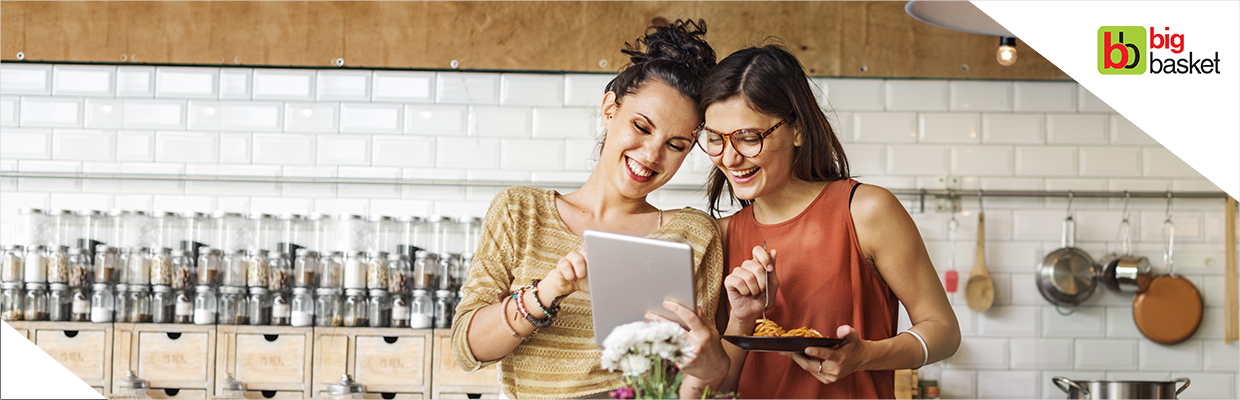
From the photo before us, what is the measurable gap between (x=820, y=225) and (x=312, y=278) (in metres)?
2.18

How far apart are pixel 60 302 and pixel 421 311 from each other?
1.28 meters

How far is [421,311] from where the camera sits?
303 cm

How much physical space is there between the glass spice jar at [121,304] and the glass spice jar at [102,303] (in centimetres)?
1

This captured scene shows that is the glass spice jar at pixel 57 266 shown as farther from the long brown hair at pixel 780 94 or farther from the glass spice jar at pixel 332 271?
the long brown hair at pixel 780 94

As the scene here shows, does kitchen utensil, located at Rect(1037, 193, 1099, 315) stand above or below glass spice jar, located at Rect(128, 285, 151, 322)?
above

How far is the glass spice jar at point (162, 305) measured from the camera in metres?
3.08

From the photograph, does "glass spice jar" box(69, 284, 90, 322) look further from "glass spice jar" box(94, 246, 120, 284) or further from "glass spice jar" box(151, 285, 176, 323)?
"glass spice jar" box(151, 285, 176, 323)

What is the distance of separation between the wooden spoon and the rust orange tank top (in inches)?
77.0

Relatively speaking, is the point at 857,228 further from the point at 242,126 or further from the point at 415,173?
the point at 242,126

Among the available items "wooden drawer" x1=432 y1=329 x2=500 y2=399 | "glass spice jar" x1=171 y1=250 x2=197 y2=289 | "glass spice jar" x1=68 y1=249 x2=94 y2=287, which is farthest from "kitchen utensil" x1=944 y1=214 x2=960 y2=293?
"glass spice jar" x1=68 y1=249 x2=94 y2=287

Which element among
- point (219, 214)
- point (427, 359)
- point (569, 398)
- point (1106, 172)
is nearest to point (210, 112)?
point (219, 214)

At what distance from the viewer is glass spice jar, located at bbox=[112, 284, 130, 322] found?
3072mm

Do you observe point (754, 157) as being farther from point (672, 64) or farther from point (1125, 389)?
point (1125, 389)

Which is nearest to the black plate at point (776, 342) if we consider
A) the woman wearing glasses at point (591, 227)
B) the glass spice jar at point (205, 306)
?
the woman wearing glasses at point (591, 227)
